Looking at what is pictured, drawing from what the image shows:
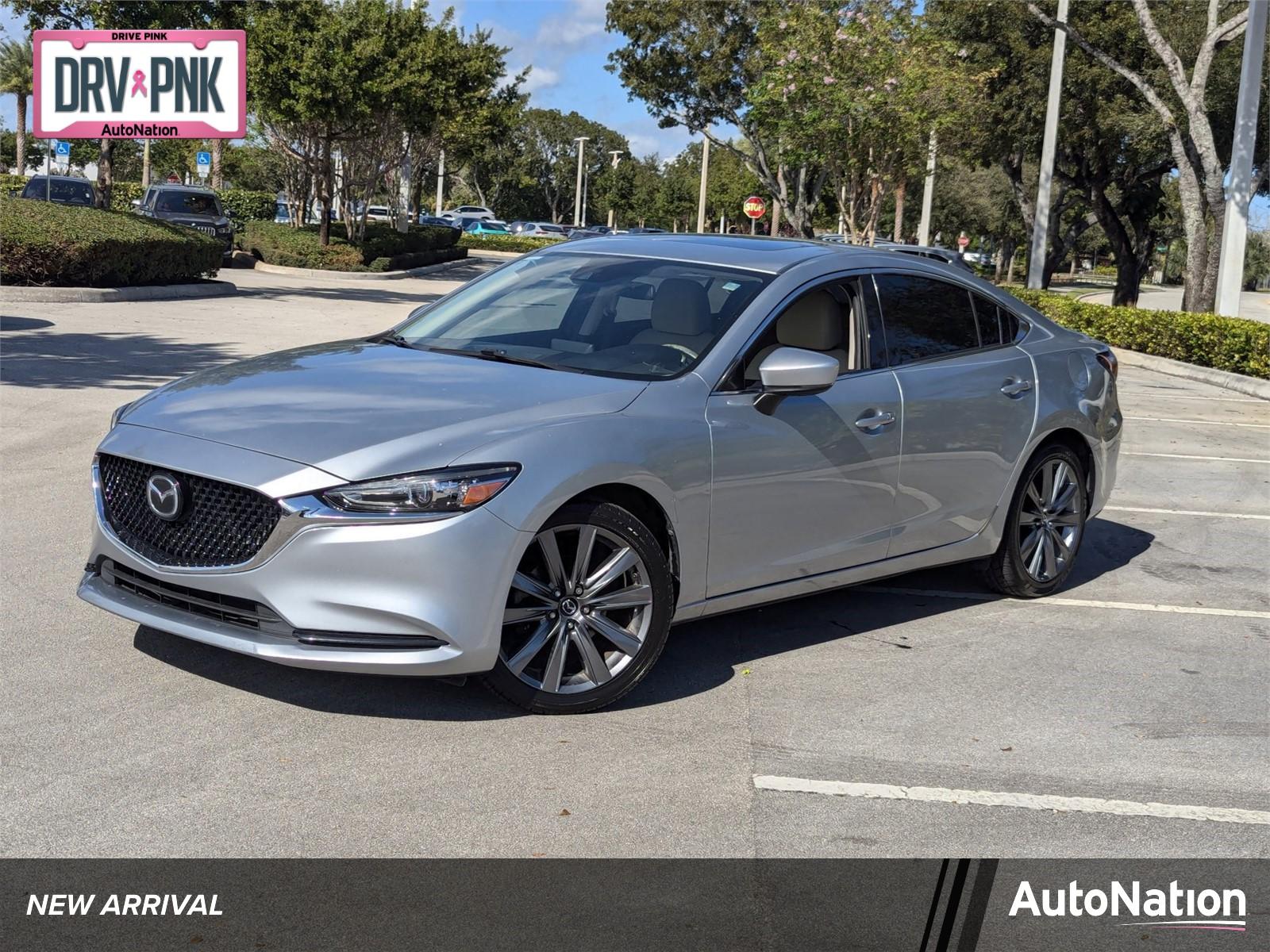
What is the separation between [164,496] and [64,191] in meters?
30.6

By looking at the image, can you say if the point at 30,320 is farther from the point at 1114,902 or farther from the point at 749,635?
the point at 1114,902

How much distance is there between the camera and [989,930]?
3748mm

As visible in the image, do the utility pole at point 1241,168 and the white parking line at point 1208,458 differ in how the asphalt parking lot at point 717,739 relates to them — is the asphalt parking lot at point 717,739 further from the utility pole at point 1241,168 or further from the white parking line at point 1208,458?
the utility pole at point 1241,168

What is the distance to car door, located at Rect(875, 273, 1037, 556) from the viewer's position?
20.6 feet

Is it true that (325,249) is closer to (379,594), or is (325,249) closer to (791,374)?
(791,374)

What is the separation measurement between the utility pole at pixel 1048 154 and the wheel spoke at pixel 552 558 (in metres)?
28.8

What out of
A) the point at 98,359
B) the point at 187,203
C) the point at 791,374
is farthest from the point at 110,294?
the point at 791,374

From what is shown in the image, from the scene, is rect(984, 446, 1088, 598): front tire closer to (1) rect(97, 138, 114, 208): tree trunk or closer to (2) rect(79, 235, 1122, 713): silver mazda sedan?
(2) rect(79, 235, 1122, 713): silver mazda sedan

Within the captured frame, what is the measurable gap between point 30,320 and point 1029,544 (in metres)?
14.8

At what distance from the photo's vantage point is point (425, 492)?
4.60 m

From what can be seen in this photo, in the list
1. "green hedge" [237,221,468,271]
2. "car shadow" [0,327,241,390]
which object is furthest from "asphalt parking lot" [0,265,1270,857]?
"green hedge" [237,221,468,271]

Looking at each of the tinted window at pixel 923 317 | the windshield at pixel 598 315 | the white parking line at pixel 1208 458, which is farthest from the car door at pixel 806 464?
the white parking line at pixel 1208 458

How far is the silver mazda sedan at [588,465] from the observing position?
461 cm

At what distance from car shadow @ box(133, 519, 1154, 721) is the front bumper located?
454 mm
